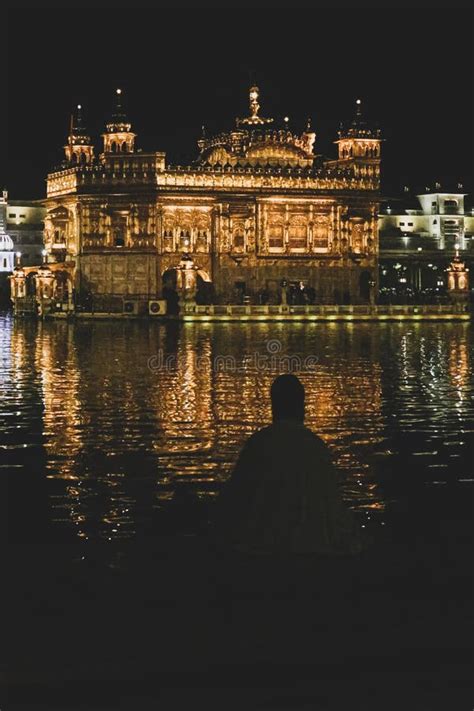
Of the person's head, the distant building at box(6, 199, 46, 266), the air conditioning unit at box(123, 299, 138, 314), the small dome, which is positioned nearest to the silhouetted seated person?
the person's head

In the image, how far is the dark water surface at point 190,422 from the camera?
45.0ft

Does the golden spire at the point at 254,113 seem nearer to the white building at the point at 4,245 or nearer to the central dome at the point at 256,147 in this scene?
the central dome at the point at 256,147

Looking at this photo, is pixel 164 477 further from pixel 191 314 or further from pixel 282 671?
pixel 191 314

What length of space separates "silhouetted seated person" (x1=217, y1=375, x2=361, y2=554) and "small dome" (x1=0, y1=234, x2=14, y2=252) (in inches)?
3957

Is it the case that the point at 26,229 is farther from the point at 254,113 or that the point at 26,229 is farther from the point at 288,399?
the point at 288,399

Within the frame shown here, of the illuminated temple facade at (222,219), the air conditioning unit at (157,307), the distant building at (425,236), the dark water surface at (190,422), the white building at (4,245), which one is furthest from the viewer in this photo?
the distant building at (425,236)

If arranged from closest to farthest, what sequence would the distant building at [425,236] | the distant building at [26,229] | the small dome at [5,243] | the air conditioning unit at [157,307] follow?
the air conditioning unit at [157,307] < the small dome at [5,243] < the distant building at [425,236] < the distant building at [26,229]

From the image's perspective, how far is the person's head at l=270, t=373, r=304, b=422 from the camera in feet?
30.9

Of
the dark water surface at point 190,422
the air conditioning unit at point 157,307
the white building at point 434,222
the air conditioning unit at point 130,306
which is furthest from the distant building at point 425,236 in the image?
the dark water surface at point 190,422

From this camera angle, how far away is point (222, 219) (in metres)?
79.7

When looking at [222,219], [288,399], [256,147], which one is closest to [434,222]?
[256,147]

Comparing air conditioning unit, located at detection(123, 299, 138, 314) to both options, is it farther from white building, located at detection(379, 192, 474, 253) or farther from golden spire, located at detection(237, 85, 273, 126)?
white building, located at detection(379, 192, 474, 253)

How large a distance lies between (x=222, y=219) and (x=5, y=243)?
33114 millimetres

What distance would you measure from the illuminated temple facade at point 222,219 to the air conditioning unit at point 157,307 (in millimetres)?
1380
